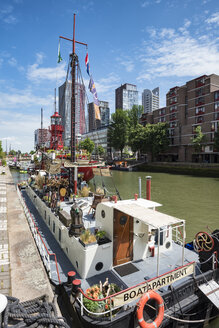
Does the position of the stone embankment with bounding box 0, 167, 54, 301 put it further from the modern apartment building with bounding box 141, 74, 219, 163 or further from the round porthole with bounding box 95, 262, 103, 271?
the modern apartment building with bounding box 141, 74, 219, 163

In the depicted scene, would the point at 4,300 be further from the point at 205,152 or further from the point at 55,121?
the point at 205,152

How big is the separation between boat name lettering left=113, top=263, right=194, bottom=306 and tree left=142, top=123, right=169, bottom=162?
6283 cm

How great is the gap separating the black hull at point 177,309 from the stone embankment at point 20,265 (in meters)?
1.05

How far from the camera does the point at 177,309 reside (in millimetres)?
6051

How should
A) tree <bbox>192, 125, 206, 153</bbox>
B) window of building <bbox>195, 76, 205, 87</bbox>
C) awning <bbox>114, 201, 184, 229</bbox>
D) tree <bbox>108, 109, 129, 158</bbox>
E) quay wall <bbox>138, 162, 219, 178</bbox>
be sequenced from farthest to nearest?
tree <bbox>108, 109, 129, 158</bbox>, window of building <bbox>195, 76, 205, 87</bbox>, tree <bbox>192, 125, 206, 153</bbox>, quay wall <bbox>138, 162, 219, 178</bbox>, awning <bbox>114, 201, 184, 229</bbox>

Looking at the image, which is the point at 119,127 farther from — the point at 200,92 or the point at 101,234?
the point at 101,234

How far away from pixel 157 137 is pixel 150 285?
64375 mm

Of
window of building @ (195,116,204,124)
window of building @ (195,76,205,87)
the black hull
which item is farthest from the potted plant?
window of building @ (195,76,205,87)

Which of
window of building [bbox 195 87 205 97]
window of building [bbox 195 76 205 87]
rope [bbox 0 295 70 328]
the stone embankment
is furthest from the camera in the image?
window of building [bbox 195 87 205 97]

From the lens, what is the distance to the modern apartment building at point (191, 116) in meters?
58.3

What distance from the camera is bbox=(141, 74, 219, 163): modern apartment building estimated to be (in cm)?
5828

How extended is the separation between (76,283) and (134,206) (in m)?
3.55

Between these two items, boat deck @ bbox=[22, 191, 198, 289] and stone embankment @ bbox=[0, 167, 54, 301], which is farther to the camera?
boat deck @ bbox=[22, 191, 198, 289]

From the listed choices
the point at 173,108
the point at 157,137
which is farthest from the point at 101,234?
the point at 173,108
